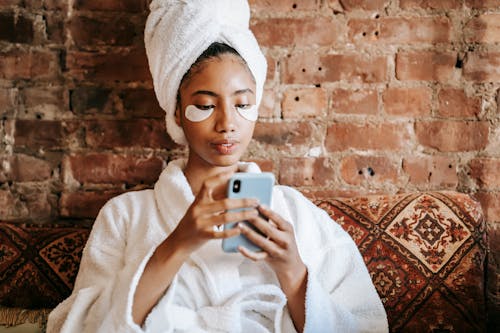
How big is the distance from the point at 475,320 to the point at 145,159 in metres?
0.93

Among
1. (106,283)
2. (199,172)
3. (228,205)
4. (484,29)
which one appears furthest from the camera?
(484,29)

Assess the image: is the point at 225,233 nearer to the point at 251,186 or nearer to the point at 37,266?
the point at 251,186

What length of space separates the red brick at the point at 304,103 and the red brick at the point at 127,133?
1.14 ft

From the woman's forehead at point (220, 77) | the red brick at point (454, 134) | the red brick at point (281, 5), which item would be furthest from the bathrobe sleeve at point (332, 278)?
the red brick at point (281, 5)

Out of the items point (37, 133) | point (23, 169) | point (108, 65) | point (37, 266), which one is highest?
point (108, 65)

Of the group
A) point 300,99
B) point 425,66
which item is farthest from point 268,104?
point 425,66

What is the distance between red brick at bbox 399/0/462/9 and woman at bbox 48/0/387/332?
52 centimetres

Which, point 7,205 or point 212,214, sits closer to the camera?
point 212,214

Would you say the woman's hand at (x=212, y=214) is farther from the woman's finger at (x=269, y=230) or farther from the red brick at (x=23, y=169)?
the red brick at (x=23, y=169)

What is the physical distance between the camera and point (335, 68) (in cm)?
133

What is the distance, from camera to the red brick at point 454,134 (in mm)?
1323

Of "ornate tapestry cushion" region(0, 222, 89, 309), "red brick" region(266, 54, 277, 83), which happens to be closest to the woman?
"ornate tapestry cushion" region(0, 222, 89, 309)

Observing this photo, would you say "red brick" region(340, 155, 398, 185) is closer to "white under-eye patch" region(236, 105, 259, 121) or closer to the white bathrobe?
the white bathrobe

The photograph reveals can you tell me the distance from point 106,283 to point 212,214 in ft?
1.03
